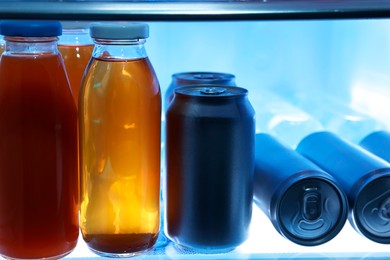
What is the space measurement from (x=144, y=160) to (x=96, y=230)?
0.50 feet

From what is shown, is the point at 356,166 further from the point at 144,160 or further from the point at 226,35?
the point at 226,35

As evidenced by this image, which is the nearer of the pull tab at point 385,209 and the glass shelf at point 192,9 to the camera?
the glass shelf at point 192,9

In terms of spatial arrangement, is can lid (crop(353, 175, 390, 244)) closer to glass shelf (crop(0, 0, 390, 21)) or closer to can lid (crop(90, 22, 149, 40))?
glass shelf (crop(0, 0, 390, 21))

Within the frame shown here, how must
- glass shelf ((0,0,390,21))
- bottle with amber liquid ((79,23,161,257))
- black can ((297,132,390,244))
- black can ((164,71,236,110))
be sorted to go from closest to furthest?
1. glass shelf ((0,0,390,21))
2. bottle with amber liquid ((79,23,161,257))
3. black can ((297,132,390,244))
4. black can ((164,71,236,110))

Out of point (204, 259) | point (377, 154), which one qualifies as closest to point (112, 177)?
point (204, 259)

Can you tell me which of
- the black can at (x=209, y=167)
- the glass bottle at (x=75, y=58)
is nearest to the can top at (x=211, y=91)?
the black can at (x=209, y=167)

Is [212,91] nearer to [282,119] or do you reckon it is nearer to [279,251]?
[279,251]

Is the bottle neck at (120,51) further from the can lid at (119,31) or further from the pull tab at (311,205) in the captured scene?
the pull tab at (311,205)

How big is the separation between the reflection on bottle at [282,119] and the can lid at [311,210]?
426 millimetres

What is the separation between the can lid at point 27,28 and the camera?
904 millimetres

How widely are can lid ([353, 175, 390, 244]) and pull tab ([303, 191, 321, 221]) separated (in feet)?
0.24

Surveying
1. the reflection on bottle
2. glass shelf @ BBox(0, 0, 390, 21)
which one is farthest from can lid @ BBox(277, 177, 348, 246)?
the reflection on bottle

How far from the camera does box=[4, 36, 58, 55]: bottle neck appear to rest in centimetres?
94

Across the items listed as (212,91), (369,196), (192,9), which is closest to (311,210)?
(369,196)
